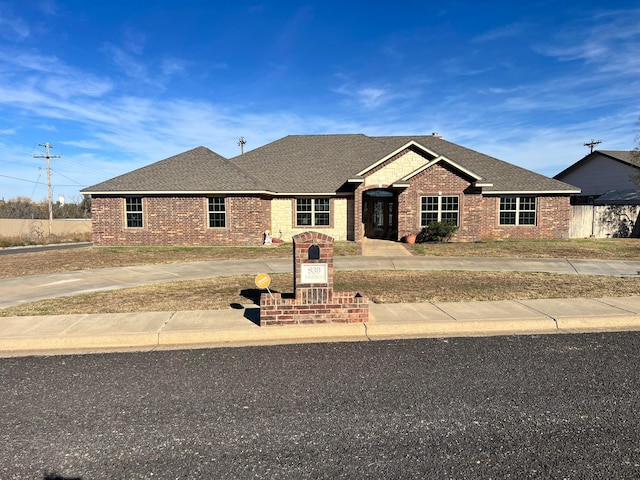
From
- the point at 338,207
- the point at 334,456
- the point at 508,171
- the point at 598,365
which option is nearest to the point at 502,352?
the point at 598,365

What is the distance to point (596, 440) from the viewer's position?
3.43 metres

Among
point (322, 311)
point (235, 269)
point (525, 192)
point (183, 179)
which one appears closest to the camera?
point (322, 311)

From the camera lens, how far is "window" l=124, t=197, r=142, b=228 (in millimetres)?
20875

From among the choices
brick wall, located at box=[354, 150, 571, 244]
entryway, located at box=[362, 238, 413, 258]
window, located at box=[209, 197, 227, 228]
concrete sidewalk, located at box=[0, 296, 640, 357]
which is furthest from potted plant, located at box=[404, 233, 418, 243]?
concrete sidewalk, located at box=[0, 296, 640, 357]

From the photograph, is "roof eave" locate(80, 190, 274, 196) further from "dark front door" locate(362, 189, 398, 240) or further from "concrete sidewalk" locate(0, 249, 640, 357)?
"concrete sidewalk" locate(0, 249, 640, 357)

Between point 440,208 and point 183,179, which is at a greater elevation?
point 183,179

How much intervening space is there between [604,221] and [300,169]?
1882 cm

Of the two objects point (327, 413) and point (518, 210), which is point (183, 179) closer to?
point (518, 210)

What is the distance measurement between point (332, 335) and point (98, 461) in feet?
12.7

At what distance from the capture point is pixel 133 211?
20.9 metres

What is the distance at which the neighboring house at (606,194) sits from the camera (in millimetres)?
23328

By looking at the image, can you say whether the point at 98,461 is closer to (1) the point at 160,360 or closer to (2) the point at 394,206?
(1) the point at 160,360

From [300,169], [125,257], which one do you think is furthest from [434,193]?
[125,257]

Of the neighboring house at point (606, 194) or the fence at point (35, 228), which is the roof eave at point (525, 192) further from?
the fence at point (35, 228)
